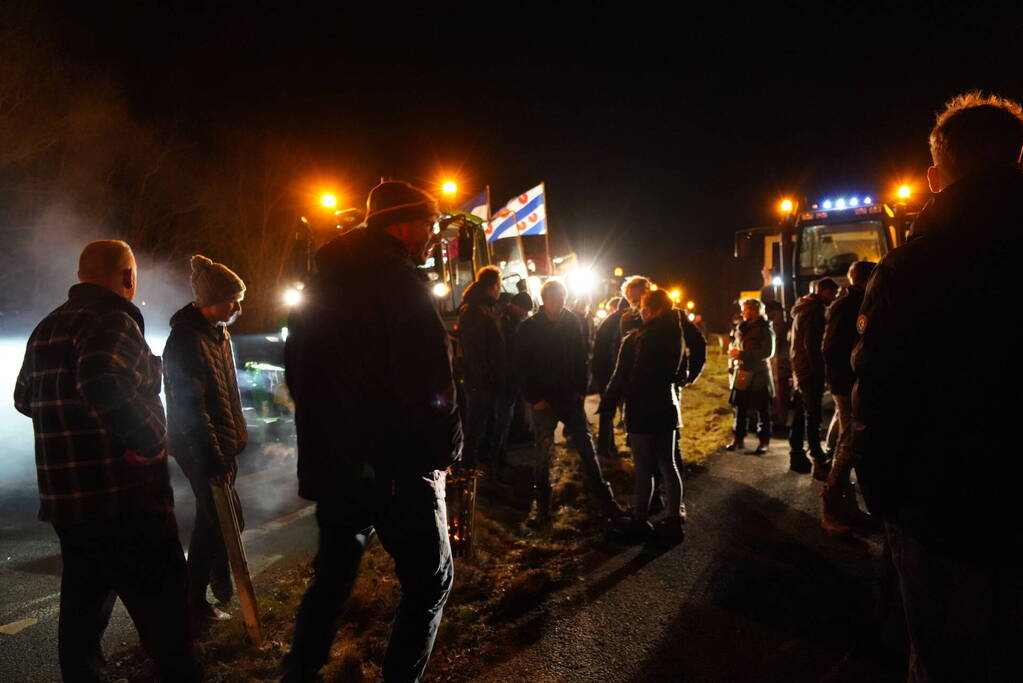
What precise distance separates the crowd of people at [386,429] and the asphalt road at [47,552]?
82cm

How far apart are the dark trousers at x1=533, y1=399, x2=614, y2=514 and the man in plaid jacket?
3221 mm

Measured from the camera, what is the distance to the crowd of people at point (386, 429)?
1.57 meters

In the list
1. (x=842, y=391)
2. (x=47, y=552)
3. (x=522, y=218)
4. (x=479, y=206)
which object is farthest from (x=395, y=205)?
(x=522, y=218)

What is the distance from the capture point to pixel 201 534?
3527 mm

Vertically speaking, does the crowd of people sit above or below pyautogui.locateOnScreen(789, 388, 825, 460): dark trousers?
above

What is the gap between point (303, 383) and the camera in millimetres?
2299

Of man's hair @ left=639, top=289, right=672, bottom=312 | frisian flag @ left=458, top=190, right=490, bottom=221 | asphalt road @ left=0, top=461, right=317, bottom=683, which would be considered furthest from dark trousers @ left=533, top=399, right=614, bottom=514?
frisian flag @ left=458, top=190, right=490, bottom=221

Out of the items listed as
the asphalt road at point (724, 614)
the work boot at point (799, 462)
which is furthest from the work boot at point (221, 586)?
the work boot at point (799, 462)

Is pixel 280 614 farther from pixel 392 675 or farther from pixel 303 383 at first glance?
pixel 303 383

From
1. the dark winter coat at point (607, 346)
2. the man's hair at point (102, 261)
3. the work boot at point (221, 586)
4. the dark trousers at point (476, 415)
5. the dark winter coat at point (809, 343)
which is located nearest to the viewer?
the man's hair at point (102, 261)

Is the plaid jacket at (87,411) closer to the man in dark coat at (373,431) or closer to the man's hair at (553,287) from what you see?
the man in dark coat at (373,431)

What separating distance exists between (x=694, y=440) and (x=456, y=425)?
6.92 metres

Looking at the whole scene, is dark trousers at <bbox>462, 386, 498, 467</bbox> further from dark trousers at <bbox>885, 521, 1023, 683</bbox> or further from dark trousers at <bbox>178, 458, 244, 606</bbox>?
dark trousers at <bbox>885, 521, 1023, 683</bbox>

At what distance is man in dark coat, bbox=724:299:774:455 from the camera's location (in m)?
7.53
